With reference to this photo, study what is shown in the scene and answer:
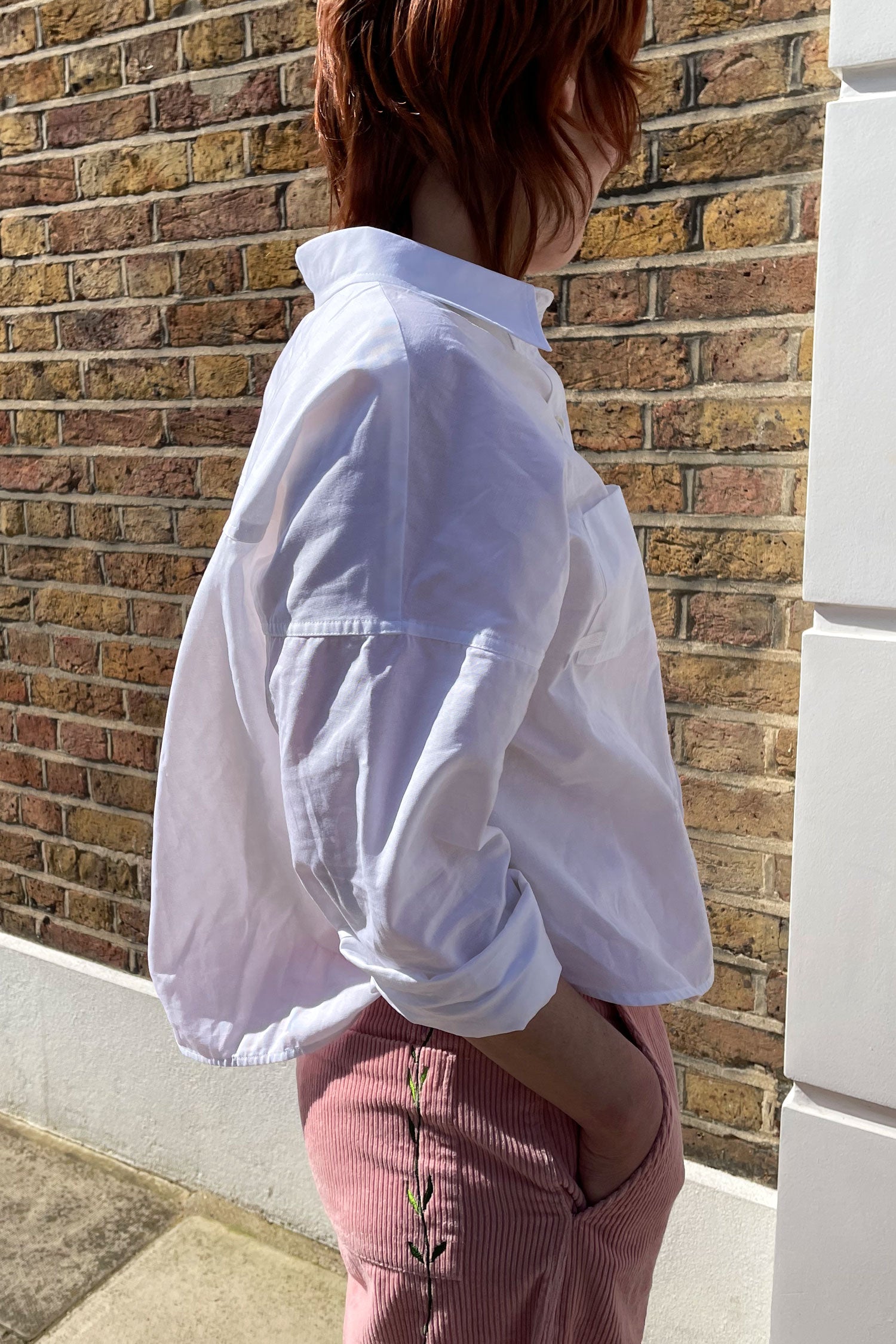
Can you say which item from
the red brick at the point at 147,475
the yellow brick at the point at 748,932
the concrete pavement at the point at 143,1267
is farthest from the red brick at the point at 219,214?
the concrete pavement at the point at 143,1267

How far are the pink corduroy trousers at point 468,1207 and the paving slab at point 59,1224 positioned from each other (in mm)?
1677

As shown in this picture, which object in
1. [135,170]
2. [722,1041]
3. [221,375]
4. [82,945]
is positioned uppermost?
[135,170]

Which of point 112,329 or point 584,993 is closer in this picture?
point 584,993

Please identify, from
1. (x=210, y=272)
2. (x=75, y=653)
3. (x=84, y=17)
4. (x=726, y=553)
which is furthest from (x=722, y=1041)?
(x=84, y=17)

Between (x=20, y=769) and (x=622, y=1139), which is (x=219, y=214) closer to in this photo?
(x=20, y=769)

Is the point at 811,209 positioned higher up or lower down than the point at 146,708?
higher up

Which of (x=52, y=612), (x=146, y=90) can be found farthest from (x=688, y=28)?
(x=52, y=612)

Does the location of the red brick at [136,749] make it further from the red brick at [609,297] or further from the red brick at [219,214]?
the red brick at [609,297]

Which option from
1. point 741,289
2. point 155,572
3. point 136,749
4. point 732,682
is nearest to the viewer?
point 741,289

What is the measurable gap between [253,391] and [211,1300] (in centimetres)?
192

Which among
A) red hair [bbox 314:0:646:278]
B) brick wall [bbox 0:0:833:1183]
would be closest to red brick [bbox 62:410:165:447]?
brick wall [bbox 0:0:833:1183]

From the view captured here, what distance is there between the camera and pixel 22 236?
8.43ft

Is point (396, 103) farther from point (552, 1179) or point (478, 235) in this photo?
point (552, 1179)

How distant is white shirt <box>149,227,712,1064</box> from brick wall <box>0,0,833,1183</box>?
0.80 metres
